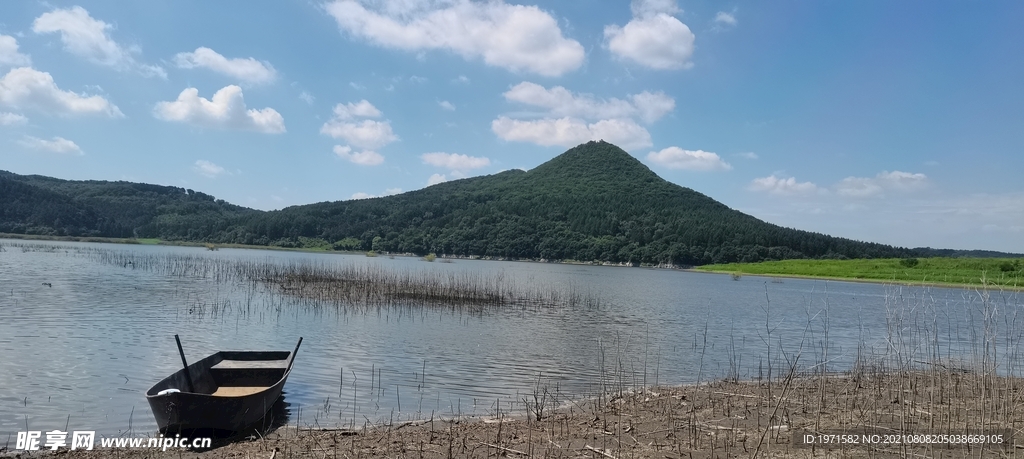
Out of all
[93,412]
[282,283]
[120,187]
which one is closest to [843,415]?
[93,412]

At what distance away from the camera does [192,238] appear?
12494cm

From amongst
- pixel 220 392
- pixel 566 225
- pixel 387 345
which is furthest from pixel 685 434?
pixel 566 225

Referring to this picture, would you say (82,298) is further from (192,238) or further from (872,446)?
(192,238)

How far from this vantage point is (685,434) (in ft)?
26.8

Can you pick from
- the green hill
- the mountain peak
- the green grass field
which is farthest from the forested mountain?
the green grass field

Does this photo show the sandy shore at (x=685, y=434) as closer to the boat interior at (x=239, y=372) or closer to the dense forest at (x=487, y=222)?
the boat interior at (x=239, y=372)

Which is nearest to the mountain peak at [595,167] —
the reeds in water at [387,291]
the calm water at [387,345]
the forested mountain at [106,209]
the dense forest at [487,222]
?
the dense forest at [487,222]

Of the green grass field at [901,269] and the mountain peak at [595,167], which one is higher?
the mountain peak at [595,167]

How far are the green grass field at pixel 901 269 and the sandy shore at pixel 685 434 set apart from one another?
47.5 metres

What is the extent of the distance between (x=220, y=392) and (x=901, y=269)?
250 ft

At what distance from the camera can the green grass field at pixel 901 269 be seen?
59.4 m

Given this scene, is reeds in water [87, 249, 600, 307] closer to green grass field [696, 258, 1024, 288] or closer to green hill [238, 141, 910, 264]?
green grass field [696, 258, 1024, 288]

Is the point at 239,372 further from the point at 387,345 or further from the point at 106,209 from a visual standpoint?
the point at 106,209

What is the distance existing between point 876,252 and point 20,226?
504ft
